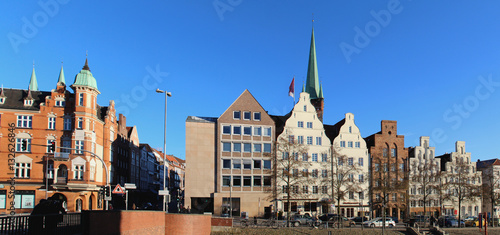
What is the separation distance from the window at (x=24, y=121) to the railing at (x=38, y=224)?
150 feet

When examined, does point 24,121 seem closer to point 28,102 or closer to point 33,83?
point 28,102

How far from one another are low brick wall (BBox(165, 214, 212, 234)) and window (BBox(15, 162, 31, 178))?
3238cm

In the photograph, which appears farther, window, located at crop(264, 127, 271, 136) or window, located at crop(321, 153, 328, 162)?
window, located at crop(321, 153, 328, 162)

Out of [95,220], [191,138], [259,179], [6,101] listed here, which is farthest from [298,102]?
[95,220]

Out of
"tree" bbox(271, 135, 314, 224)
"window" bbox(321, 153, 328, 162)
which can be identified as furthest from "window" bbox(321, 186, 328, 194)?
"window" bbox(321, 153, 328, 162)

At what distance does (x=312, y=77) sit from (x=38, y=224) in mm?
79829

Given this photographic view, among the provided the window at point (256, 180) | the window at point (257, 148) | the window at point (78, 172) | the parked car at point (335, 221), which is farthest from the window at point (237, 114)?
the window at point (78, 172)

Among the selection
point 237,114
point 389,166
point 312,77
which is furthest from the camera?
point 312,77

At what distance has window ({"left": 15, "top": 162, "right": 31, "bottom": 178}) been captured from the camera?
6122 centimetres

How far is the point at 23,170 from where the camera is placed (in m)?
61.6

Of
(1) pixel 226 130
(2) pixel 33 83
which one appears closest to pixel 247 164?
(1) pixel 226 130

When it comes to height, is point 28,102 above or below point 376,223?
above

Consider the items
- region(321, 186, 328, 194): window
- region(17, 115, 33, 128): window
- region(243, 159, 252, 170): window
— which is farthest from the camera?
region(321, 186, 328, 194): window

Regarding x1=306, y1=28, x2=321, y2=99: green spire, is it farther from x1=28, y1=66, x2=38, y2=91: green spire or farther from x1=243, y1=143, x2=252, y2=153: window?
x1=28, y1=66, x2=38, y2=91: green spire
